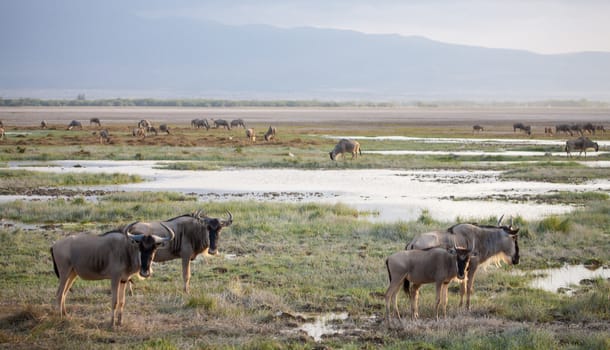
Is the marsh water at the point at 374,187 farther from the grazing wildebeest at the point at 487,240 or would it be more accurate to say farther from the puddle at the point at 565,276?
the grazing wildebeest at the point at 487,240

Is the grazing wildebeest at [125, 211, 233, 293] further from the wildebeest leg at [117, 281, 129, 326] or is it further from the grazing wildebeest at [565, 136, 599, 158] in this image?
the grazing wildebeest at [565, 136, 599, 158]

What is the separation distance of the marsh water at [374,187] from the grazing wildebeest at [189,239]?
863 centimetres

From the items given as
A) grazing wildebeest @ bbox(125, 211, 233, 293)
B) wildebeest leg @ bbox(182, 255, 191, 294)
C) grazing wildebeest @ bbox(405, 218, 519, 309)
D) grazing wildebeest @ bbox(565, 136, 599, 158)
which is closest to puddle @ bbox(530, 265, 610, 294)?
grazing wildebeest @ bbox(405, 218, 519, 309)

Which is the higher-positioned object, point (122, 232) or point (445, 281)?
point (122, 232)

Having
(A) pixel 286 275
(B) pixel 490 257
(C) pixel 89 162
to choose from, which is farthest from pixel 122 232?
(C) pixel 89 162

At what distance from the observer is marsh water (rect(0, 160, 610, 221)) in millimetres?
21759

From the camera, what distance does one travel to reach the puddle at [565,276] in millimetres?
12727

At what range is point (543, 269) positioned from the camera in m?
14.2

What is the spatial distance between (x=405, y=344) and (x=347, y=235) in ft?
25.4

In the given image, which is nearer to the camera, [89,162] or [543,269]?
[543,269]

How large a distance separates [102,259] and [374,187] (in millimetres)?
18624

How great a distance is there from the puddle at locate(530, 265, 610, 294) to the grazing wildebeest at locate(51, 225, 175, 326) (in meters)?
6.58

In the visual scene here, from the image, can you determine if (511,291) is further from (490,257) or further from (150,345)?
(150,345)

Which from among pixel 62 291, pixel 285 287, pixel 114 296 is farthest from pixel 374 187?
pixel 114 296
